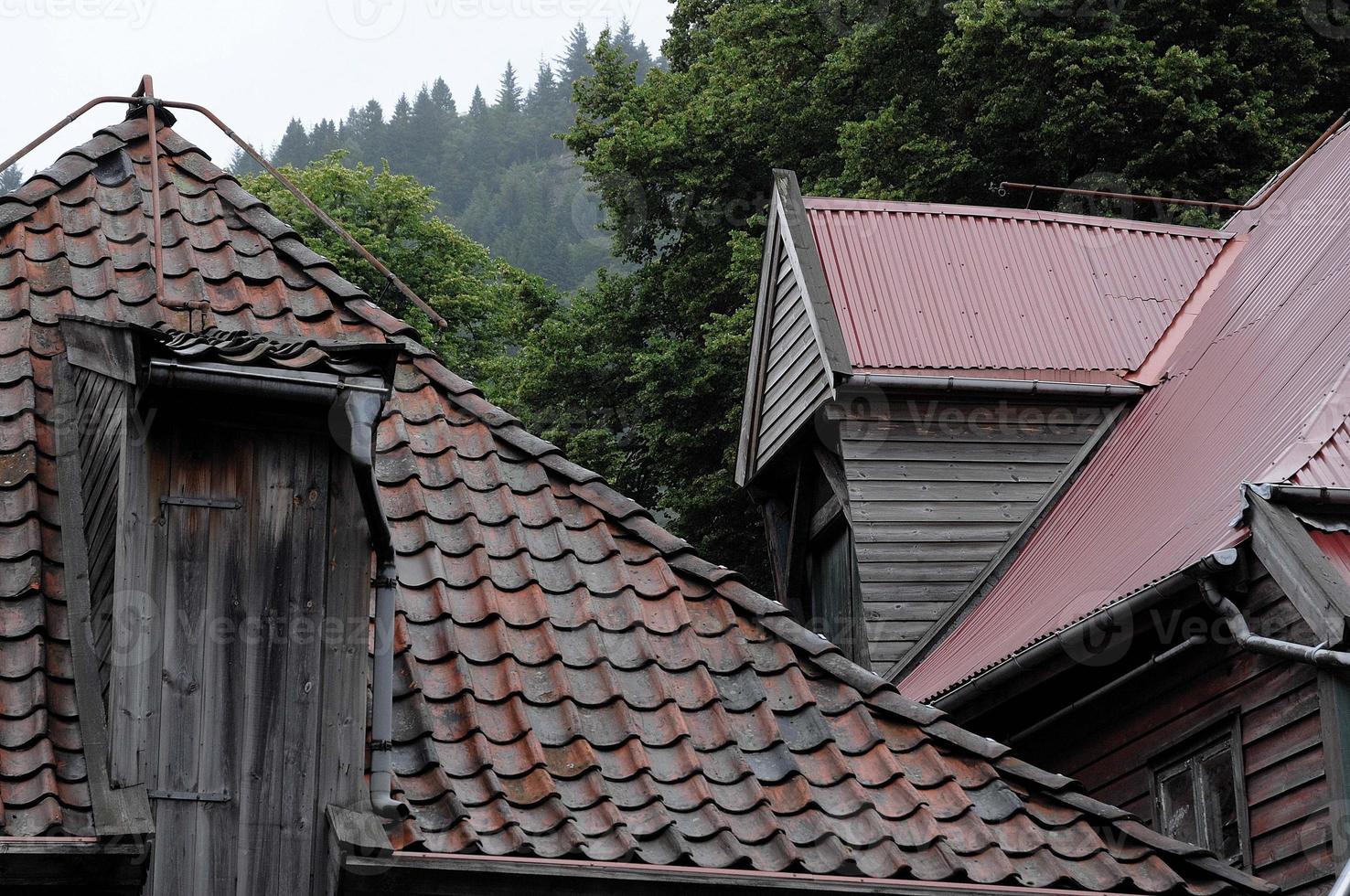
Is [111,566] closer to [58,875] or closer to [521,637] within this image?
[58,875]

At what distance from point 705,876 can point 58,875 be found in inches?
86.7

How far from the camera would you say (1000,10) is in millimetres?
21266

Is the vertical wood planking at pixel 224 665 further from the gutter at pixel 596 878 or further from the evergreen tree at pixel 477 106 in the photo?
the evergreen tree at pixel 477 106

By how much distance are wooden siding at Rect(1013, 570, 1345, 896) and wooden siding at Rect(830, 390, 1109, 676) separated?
272 cm

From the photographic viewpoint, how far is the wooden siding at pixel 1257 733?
29.6 ft

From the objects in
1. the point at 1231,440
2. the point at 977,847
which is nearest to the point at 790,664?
the point at 977,847

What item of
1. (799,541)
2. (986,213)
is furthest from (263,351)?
(986,213)

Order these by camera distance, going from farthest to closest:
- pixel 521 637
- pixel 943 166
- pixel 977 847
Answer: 1. pixel 943 166
2. pixel 521 637
3. pixel 977 847

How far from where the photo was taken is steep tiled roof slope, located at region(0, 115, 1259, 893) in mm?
6293

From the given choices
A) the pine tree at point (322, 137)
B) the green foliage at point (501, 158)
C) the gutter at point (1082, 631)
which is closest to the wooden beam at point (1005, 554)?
the gutter at point (1082, 631)

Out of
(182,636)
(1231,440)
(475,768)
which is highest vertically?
(1231,440)

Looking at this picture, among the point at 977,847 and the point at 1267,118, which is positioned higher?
the point at 1267,118

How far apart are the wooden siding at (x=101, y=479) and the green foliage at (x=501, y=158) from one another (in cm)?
4441

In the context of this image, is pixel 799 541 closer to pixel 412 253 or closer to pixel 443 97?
pixel 412 253
